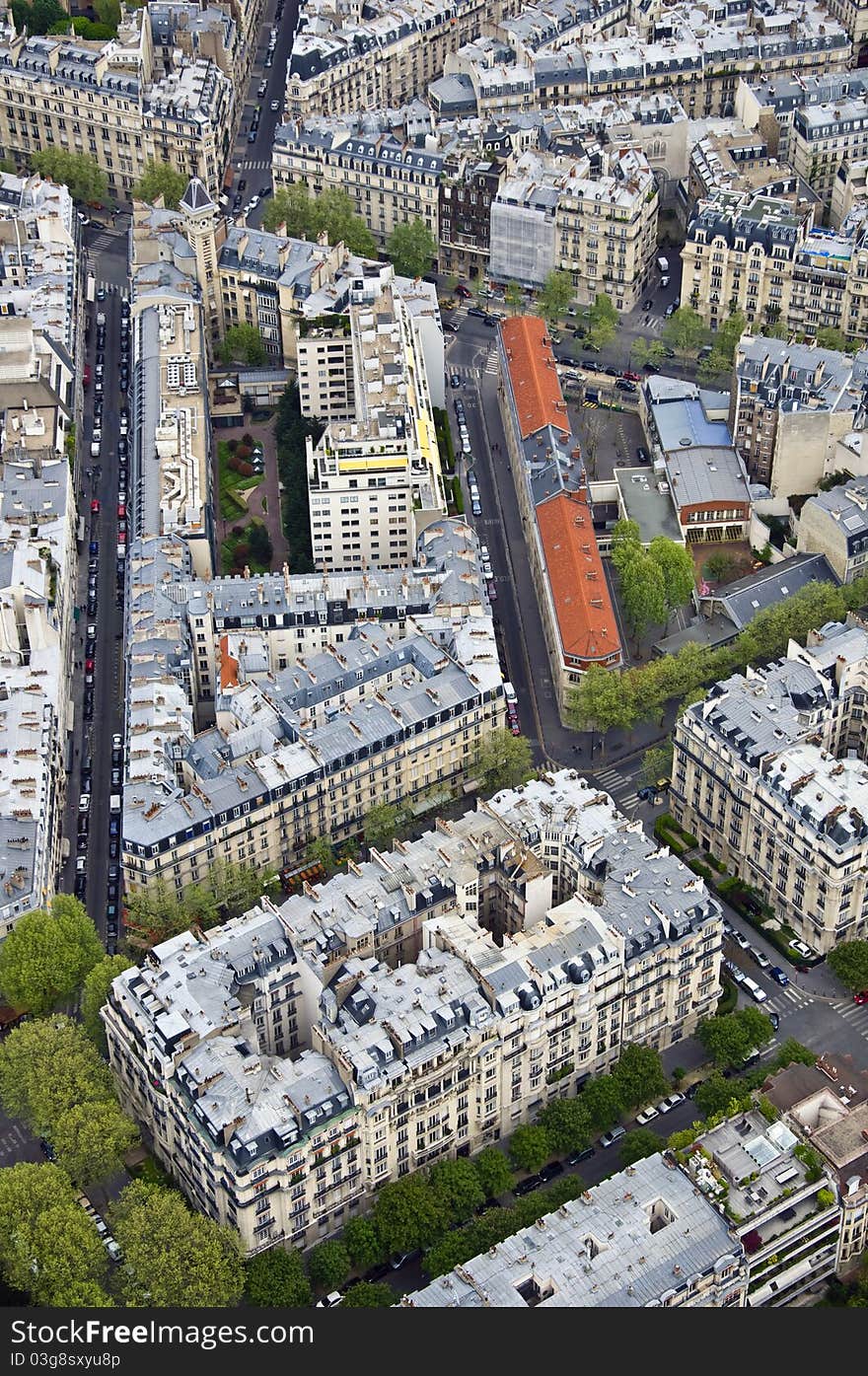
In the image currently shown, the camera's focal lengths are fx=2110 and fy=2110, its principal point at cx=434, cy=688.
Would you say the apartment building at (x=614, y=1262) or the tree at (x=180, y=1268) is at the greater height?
the apartment building at (x=614, y=1262)

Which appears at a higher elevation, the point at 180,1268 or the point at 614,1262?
the point at 614,1262

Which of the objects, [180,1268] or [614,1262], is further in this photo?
[180,1268]

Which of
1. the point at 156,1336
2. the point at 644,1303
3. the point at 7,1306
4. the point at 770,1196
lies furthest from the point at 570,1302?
the point at 7,1306

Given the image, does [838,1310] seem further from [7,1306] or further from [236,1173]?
[7,1306]

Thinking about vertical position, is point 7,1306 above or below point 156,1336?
below

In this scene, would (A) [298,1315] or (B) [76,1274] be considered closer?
(A) [298,1315]

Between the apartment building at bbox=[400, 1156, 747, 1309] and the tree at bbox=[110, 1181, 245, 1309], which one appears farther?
the tree at bbox=[110, 1181, 245, 1309]

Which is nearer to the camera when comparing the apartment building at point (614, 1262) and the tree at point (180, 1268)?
the apartment building at point (614, 1262)

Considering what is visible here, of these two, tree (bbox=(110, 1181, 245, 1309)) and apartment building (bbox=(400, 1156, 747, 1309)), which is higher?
apartment building (bbox=(400, 1156, 747, 1309))
